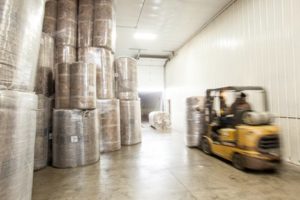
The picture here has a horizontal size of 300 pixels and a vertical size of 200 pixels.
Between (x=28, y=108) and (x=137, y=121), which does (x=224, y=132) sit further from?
(x=28, y=108)

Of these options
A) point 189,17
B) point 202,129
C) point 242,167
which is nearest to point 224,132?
point 242,167

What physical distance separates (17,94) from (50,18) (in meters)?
3.98

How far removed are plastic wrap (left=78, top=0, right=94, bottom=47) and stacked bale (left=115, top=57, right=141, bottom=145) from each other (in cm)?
133

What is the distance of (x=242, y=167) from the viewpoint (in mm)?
3750

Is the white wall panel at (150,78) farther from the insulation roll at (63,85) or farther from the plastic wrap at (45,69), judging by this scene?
the insulation roll at (63,85)

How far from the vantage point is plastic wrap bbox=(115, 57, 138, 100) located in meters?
6.29

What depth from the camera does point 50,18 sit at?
4949 millimetres

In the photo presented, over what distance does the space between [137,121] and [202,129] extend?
2.02m

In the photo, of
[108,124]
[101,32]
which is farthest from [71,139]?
[101,32]

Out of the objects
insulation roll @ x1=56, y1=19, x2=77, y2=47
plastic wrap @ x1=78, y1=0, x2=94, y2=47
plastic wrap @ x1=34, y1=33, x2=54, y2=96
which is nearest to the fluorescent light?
plastic wrap @ x1=78, y1=0, x2=94, y2=47

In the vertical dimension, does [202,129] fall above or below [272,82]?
below

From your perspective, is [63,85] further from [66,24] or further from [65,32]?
[66,24]

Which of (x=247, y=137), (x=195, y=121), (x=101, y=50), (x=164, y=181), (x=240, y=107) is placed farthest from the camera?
(x=195, y=121)

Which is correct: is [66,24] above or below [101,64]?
above
